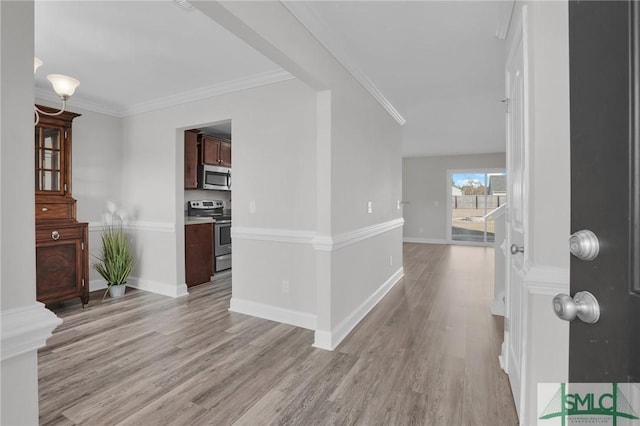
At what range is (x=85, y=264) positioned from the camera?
338cm

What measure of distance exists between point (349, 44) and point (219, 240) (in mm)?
3288

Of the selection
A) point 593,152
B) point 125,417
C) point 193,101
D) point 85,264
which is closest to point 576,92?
point 593,152

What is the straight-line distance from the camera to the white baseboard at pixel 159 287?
3744 millimetres

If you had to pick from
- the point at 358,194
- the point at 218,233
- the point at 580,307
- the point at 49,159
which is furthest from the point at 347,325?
the point at 49,159

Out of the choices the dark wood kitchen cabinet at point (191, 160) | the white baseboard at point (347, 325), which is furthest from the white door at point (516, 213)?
the dark wood kitchen cabinet at point (191, 160)

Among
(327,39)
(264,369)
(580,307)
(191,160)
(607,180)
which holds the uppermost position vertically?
(327,39)

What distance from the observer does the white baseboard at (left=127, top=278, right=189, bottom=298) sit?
3744 mm

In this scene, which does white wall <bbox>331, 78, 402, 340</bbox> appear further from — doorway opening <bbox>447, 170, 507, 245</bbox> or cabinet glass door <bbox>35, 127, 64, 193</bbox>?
doorway opening <bbox>447, 170, 507, 245</bbox>

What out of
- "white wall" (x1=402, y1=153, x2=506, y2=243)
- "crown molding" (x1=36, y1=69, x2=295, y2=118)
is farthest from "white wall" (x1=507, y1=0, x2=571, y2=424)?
"white wall" (x1=402, y1=153, x2=506, y2=243)

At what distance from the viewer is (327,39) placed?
2.30m

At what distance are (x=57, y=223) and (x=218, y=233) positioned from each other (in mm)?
1865

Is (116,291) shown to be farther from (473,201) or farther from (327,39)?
(473,201)

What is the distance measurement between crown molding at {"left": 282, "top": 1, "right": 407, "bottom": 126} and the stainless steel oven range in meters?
2.89

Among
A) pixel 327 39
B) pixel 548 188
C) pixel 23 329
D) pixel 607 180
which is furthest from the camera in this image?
pixel 327 39
